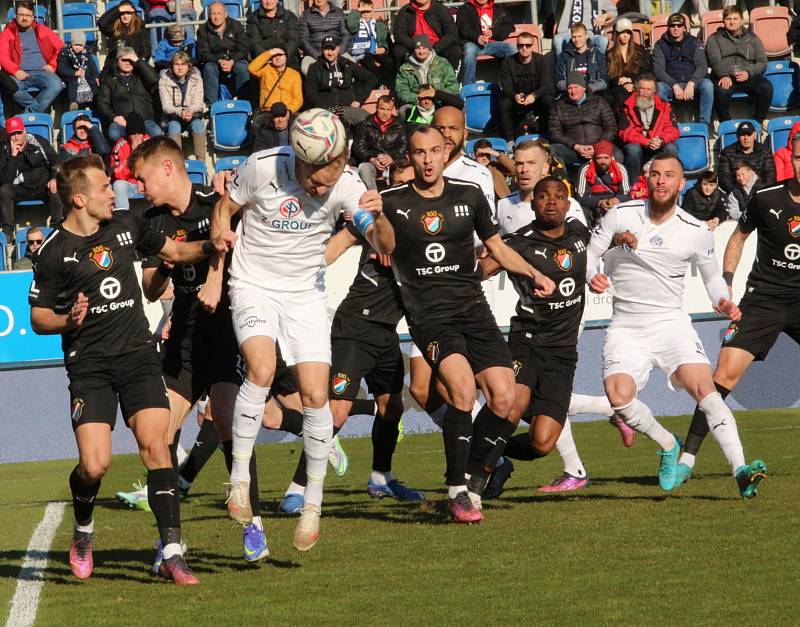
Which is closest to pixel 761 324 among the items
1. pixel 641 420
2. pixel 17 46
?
pixel 641 420

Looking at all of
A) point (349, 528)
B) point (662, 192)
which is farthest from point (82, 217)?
point (662, 192)

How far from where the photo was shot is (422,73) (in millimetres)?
19578

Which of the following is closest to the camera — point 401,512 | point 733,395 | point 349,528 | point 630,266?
point 349,528

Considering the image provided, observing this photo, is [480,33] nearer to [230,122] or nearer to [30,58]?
[230,122]

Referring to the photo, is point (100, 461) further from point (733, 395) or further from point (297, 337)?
point (733, 395)

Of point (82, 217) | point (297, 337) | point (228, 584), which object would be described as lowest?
point (228, 584)

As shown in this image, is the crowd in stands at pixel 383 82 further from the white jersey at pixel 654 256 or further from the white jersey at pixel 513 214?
the white jersey at pixel 654 256

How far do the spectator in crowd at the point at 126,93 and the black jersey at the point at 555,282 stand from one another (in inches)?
437

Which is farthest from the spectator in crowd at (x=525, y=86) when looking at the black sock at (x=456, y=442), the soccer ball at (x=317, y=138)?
the soccer ball at (x=317, y=138)

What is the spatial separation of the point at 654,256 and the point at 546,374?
4.12ft

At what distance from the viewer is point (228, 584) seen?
275 inches

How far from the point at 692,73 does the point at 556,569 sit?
14822 mm

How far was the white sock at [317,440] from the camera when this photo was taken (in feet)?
24.8

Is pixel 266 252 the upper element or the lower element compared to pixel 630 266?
Answer: upper
